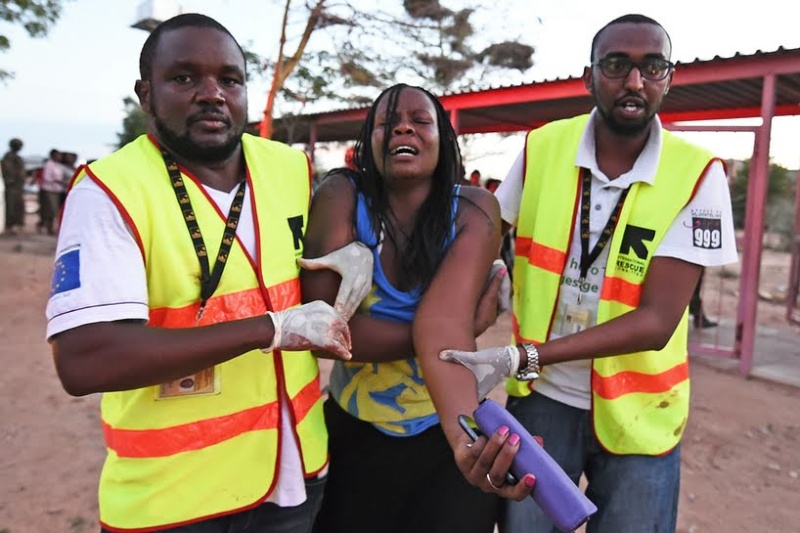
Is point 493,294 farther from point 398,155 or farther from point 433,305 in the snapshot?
point 398,155

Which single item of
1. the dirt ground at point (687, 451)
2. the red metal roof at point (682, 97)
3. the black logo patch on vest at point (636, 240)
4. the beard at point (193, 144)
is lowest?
the dirt ground at point (687, 451)

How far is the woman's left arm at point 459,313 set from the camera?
1594mm

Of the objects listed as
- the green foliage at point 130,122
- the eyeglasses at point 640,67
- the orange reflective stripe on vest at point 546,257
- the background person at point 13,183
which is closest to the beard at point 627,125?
the eyeglasses at point 640,67

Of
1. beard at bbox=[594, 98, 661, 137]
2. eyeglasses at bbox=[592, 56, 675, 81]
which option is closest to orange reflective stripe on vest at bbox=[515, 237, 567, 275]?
beard at bbox=[594, 98, 661, 137]

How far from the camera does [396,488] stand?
6.14 ft

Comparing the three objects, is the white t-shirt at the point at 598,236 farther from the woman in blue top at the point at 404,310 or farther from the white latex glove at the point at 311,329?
the white latex glove at the point at 311,329

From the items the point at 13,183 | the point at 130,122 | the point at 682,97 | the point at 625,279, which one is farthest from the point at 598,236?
the point at 130,122

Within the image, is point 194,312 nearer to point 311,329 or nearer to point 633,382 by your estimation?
point 311,329

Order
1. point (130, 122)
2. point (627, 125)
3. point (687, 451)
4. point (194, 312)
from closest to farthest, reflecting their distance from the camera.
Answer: point (194, 312)
point (627, 125)
point (687, 451)
point (130, 122)

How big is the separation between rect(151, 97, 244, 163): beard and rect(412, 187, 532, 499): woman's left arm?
0.69 meters

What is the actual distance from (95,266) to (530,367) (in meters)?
1.18

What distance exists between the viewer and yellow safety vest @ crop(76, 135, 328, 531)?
135 centimetres

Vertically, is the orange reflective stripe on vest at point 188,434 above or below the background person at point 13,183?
below

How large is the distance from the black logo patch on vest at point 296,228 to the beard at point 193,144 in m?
0.24
